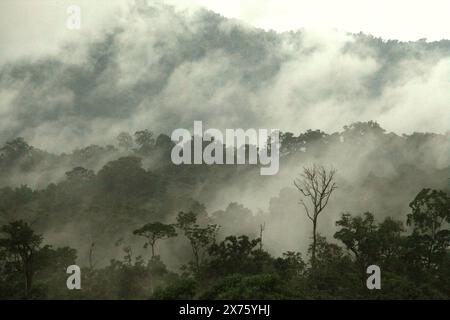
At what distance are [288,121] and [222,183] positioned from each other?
6788cm

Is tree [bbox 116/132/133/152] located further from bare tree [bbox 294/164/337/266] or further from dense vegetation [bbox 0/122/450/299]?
bare tree [bbox 294/164/337/266]

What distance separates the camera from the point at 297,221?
203 ft

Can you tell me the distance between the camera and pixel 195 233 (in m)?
39.5

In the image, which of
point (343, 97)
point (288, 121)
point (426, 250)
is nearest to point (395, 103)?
point (343, 97)

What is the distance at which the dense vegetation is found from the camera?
101 ft

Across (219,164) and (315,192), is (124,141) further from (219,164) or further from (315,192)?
(315,192)

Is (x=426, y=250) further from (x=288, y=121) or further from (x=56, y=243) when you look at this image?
(x=288, y=121)

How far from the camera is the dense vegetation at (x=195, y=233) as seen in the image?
30.8 meters

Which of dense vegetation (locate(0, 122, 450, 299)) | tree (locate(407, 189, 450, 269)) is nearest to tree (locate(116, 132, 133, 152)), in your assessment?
dense vegetation (locate(0, 122, 450, 299))

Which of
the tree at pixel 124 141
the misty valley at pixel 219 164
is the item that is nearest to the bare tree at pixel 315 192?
the misty valley at pixel 219 164

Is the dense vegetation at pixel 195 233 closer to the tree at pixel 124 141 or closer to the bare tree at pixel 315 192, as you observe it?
the tree at pixel 124 141

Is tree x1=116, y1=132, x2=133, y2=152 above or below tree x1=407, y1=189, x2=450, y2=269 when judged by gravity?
above

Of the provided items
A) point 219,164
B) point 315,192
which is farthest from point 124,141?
point 315,192

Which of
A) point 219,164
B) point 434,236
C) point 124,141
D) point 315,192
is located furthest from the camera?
point 124,141
